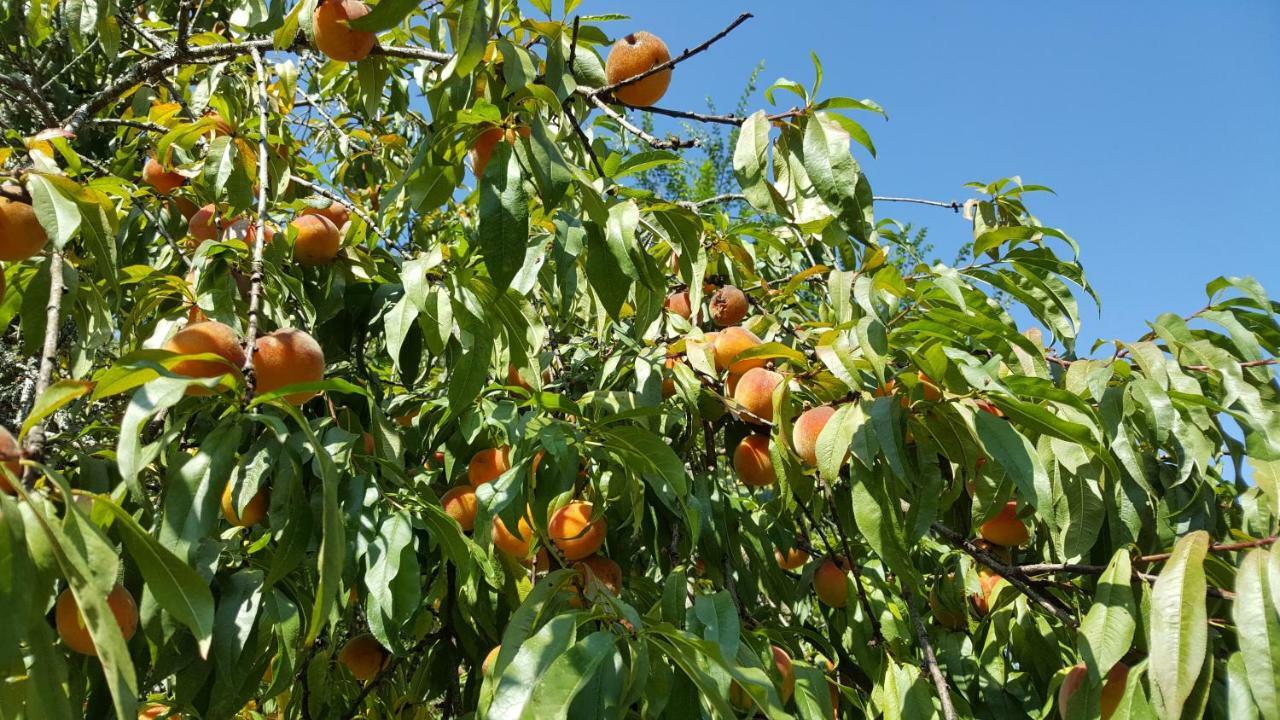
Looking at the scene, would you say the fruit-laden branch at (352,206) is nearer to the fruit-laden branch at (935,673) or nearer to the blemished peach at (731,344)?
the blemished peach at (731,344)

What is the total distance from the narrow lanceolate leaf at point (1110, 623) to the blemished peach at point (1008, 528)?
52 centimetres

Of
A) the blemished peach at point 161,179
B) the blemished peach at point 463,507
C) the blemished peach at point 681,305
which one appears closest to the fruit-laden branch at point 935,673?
the blemished peach at point 463,507

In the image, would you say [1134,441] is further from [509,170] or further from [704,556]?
[509,170]

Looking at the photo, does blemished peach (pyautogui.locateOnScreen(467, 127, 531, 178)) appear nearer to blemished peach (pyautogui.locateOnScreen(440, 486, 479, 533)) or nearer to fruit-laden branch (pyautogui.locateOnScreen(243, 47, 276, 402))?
fruit-laden branch (pyautogui.locateOnScreen(243, 47, 276, 402))

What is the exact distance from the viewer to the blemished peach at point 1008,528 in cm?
156

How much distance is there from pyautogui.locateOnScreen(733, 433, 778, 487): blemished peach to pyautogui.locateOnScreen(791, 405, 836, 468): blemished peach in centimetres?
27

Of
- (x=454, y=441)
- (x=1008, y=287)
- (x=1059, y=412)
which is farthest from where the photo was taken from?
(x=454, y=441)

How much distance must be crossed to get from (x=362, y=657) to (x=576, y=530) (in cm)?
72

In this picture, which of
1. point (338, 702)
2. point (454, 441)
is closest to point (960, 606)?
point (454, 441)

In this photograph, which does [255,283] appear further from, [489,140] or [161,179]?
[161,179]

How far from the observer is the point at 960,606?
179 cm

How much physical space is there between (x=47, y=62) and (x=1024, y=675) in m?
3.72

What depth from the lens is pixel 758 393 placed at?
135cm

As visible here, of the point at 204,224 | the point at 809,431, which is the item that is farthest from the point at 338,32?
the point at 809,431
